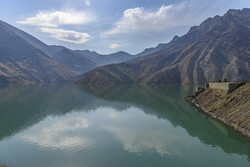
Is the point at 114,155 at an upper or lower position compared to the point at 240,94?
lower

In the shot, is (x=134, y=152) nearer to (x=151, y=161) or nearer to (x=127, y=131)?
(x=151, y=161)

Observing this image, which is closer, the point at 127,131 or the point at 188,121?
the point at 127,131

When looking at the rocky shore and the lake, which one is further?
the rocky shore

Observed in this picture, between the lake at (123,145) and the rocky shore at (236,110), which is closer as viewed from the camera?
the lake at (123,145)

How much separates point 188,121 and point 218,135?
20.0 m

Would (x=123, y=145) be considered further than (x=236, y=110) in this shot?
No

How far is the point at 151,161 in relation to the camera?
3984 centimetres

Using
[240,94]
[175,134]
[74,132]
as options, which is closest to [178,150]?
[175,134]

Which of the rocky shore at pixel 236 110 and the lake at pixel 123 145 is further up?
the rocky shore at pixel 236 110

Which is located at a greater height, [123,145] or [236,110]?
[236,110]

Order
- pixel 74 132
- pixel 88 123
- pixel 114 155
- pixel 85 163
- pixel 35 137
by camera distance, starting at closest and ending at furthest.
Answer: pixel 85 163 < pixel 114 155 < pixel 35 137 < pixel 74 132 < pixel 88 123

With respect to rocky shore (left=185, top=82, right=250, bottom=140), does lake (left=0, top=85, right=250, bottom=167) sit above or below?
below

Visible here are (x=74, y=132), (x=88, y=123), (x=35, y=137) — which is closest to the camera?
(x=35, y=137)

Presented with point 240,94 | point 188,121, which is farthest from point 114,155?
point 240,94
